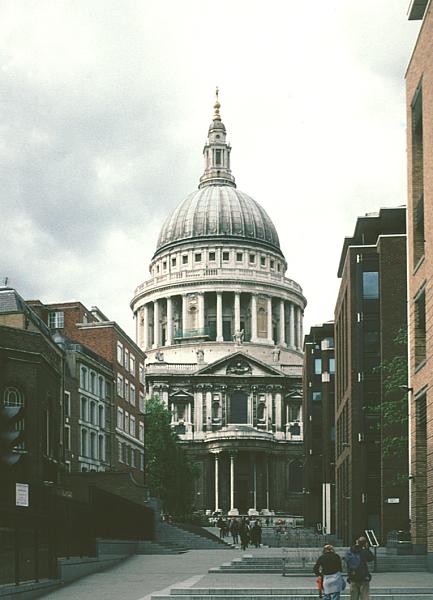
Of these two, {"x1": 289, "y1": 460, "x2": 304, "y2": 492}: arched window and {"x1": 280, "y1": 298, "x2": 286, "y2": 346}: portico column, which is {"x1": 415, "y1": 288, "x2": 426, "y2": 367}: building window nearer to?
{"x1": 289, "y1": 460, "x2": 304, "y2": 492}: arched window

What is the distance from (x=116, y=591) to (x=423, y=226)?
56.9ft

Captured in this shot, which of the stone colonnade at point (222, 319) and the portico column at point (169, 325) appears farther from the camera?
the portico column at point (169, 325)

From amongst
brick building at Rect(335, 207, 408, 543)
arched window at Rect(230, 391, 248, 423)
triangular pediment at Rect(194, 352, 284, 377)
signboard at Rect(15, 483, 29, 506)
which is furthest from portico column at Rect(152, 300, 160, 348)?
signboard at Rect(15, 483, 29, 506)

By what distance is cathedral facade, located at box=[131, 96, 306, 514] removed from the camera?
153250mm

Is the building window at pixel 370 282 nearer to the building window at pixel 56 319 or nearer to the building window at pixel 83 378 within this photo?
the building window at pixel 83 378

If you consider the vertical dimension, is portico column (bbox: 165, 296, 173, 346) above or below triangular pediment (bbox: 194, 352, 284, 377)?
above

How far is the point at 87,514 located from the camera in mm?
39844

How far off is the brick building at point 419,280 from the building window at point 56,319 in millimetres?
44030

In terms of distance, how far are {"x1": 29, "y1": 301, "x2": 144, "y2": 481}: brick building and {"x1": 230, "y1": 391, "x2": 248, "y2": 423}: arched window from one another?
221 ft

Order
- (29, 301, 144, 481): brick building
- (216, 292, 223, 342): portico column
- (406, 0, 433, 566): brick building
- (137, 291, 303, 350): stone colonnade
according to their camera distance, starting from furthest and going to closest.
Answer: (137, 291, 303, 350): stone colonnade
(216, 292, 223, 342): portico column
(29, 301, 144, 481): brick building
(406, 0, 433, 566): brick building

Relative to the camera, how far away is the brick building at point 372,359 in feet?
191

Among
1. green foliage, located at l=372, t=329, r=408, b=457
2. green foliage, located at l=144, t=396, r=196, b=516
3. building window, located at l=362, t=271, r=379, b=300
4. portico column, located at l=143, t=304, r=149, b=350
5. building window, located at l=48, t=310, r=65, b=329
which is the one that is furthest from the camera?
portico column, located at l=143, t=304, r=149, b=350

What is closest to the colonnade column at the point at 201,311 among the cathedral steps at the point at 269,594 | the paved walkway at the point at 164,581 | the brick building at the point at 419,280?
the paved walkway at the point at 164,581

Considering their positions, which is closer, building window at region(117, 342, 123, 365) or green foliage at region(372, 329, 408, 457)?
green foliage at region(372, 329, 408, 457)
